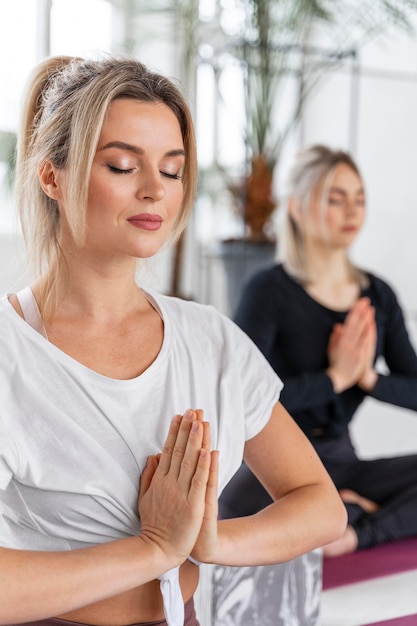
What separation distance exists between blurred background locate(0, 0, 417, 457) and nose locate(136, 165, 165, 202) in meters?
2.21

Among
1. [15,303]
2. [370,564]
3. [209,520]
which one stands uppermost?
[15,303]

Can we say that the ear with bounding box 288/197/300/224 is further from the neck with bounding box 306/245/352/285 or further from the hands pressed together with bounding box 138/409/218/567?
the hands pressed together with bounding box 138/409/218/567

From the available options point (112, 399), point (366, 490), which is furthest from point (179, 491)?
point (366, 490)

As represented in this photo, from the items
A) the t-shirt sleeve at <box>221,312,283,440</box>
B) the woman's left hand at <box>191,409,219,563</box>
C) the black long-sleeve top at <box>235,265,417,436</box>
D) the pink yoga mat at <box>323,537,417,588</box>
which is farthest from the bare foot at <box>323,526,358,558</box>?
the woman's left hand at <box>191,409,219,563</box>

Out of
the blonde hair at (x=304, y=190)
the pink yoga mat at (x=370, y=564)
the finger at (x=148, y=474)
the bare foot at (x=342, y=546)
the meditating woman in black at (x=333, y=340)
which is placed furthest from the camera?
the blonde hair at (x=304, y=190)

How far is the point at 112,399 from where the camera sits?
1067 millimetres

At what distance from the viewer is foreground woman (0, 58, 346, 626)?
1.01 meters

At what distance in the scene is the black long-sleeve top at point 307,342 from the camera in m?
2.25

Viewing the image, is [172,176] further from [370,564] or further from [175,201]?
[370,564]

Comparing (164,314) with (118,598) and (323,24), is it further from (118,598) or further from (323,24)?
(323,24)

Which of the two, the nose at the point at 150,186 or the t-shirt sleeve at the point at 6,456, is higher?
the nose at the point at 150,186

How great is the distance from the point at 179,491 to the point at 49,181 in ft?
1.36

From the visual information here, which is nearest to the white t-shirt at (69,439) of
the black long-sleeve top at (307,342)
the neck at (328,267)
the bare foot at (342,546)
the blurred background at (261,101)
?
the bare foot at (342,546)

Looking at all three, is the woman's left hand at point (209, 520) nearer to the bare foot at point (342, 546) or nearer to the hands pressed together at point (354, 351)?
the bare foot at point (342, 546)
